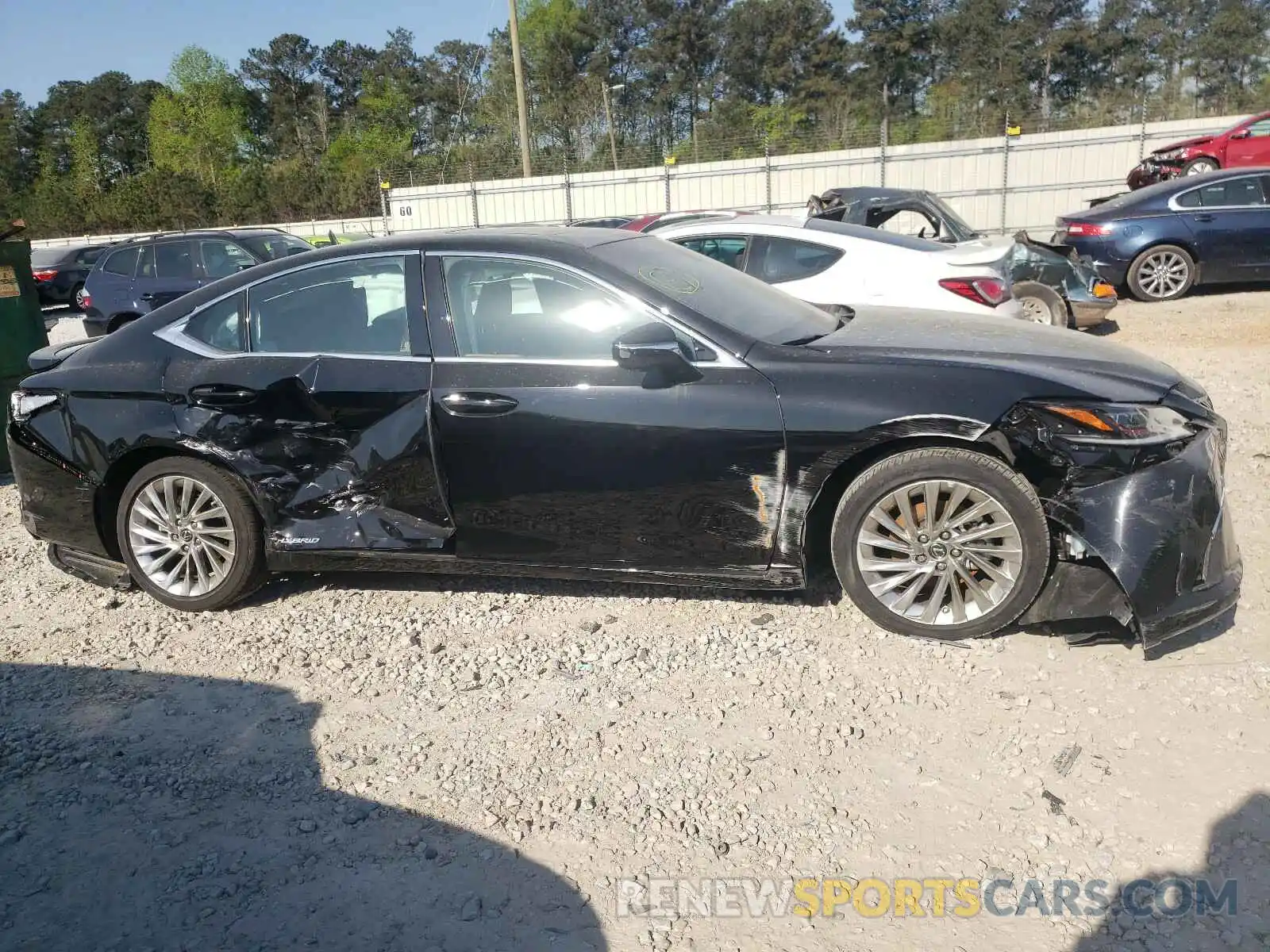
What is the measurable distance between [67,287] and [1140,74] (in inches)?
1935

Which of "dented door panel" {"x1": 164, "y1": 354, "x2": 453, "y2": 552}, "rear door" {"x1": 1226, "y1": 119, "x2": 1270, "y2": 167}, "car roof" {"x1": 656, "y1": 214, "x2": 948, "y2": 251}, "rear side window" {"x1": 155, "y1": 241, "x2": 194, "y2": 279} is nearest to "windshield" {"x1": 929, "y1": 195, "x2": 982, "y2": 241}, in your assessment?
"car roof" {"x1": 656, "y1": 214, "x2": 948, "y2": 251}

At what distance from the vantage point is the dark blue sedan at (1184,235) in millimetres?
11938

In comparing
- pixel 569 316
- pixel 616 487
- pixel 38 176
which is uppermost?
pixel 38 176

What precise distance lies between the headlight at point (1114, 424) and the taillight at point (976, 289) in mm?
3984

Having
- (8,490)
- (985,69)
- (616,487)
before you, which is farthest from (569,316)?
(985,69)

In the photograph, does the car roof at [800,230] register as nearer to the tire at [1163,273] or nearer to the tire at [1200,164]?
the tire at [1163,273]

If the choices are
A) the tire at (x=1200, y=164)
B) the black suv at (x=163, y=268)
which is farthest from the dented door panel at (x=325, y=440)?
the tire at (x=1200, y=164)

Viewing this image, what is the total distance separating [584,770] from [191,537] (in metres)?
2.33

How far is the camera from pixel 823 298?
297 inches

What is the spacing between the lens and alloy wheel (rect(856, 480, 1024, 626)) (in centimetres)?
371

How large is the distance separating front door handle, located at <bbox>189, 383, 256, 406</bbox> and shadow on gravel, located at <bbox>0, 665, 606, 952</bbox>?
1.30 m

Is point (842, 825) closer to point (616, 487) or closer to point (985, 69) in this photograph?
point (616, 487)

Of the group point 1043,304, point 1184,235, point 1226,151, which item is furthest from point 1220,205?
point 1226,151

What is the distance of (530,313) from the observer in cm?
416
